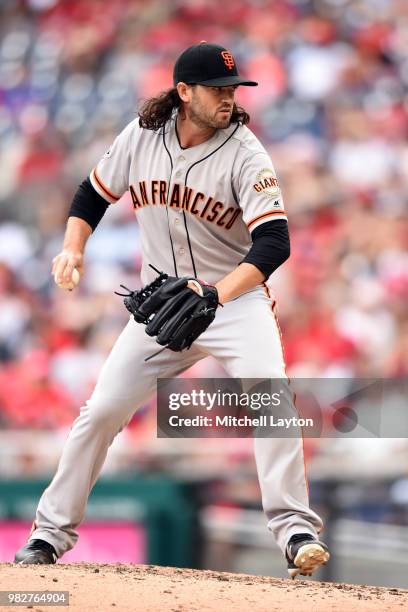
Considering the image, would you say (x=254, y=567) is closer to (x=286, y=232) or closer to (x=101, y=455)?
(x=101, y=455)

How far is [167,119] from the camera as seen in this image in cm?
395

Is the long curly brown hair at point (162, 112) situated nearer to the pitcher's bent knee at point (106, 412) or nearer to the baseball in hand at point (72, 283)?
the baseball in hand at point (72, 283)

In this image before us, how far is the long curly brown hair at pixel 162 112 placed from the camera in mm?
3914

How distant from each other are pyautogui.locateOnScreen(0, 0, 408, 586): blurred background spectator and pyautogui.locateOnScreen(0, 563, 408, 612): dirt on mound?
2711 mm

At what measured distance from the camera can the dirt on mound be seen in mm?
3156

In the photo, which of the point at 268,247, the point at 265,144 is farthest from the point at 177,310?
the point at 265,144

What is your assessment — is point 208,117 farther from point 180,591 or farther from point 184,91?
point 180,591

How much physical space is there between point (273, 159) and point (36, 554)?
5.72 metres

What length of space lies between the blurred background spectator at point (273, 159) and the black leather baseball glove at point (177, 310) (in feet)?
9.68

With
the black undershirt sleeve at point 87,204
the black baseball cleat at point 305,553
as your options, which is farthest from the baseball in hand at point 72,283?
the black baseball cleat at point 305,553

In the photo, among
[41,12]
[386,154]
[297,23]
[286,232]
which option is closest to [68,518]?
[286,232]

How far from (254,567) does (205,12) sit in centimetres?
614

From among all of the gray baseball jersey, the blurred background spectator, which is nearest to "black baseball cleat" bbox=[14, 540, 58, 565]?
the gray baseball jersey

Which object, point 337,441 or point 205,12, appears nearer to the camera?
point 337,441
